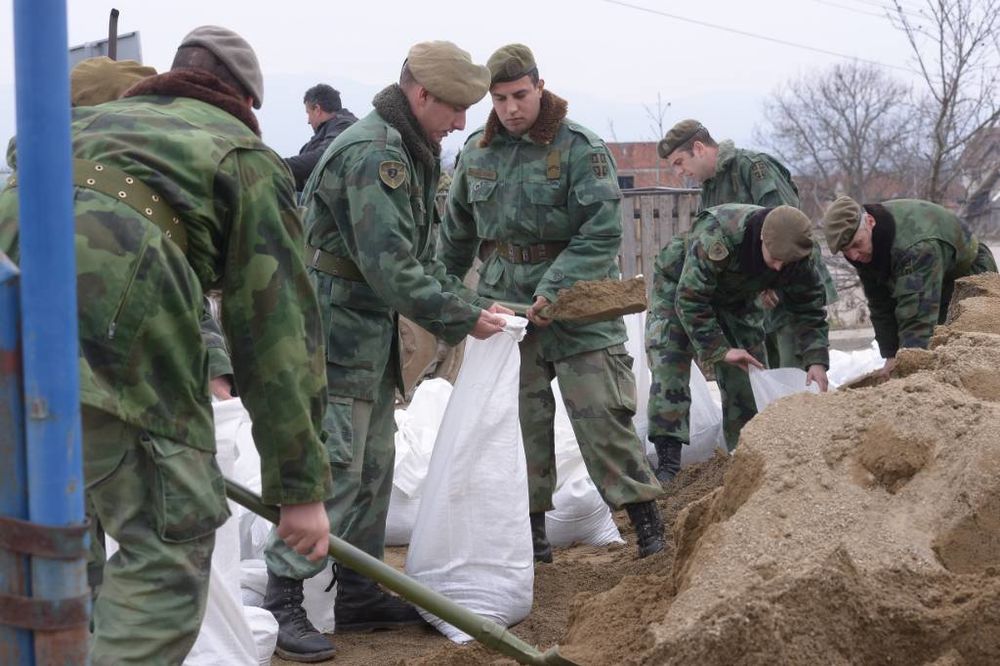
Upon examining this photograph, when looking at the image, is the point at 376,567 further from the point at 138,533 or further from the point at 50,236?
the point at 50,236

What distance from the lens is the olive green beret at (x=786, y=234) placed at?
571 cm

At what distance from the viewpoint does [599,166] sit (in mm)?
4992

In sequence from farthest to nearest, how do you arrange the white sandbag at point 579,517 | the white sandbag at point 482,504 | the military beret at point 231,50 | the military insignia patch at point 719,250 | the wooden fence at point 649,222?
the wooden fence at point 649,222, the military insignia patch at point 719,250, the white sandbag at point 579,517, the white sandbag at point 482,504, the military beret at point 231,50

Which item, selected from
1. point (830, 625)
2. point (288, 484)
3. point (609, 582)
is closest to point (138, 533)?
point (288, 484)

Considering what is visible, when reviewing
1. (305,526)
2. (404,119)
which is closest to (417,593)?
(305,526)

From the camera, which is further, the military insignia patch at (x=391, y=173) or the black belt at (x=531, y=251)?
the black belt at (x=531, y=251)

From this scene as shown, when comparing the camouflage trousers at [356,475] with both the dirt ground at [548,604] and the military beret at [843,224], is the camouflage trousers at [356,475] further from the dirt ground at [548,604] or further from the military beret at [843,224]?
the military beret at [843,224]

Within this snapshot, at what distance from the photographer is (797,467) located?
298 cm

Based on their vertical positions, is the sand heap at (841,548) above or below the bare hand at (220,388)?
above

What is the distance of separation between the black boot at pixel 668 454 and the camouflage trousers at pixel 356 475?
8.47ft

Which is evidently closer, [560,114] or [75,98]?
[75,98]

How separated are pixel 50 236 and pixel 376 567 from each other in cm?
126

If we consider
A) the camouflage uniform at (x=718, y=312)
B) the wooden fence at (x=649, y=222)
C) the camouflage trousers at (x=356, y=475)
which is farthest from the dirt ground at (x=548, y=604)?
the wooden fence at (x=649, y=222)

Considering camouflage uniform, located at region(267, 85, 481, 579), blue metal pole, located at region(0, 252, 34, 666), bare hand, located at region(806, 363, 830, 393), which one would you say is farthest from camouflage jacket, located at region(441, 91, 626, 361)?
blue metal pole, located at region(0, 252, 34, 666)
